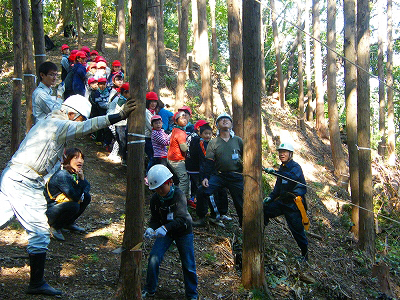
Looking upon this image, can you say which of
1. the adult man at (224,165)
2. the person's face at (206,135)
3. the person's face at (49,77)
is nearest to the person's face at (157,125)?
the person's face at (206,135)

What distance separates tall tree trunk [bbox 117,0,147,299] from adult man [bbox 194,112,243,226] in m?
2.91

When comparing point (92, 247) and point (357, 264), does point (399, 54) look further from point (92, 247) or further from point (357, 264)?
point (92, 247)

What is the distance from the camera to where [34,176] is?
174 inches

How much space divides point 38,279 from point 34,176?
1.13m

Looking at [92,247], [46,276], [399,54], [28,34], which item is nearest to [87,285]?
[46,276]

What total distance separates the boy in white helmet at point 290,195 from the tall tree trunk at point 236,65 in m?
2.69

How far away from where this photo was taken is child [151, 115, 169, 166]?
26.7 feet

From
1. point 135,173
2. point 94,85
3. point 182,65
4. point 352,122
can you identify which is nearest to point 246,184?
point 135,173

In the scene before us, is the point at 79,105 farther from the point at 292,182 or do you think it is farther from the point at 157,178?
the point at 292,182

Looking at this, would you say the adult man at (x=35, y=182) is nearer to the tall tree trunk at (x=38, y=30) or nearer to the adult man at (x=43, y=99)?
the adult man at (x=43, y=99)

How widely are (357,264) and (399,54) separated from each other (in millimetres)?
25382

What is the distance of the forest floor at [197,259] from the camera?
5.11m

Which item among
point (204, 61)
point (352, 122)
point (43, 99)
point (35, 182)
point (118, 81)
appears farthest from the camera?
point (204, 61)

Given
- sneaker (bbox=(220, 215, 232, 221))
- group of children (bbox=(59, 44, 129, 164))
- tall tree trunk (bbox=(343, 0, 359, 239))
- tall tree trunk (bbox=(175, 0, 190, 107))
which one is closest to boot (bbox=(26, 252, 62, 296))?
sneaker (bbox=(220, 215, 232, 221))
